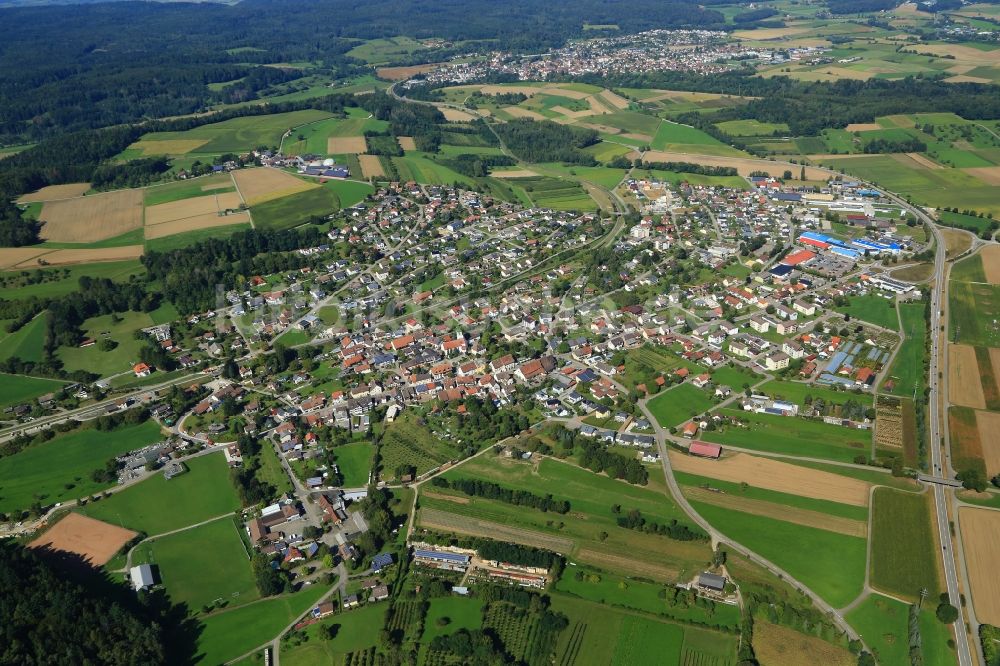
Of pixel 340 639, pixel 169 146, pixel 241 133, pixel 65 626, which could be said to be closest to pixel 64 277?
pixel 169 146

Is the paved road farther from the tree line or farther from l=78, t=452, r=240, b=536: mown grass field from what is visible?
l=78, t=452, r=240, b=536: mown grass field

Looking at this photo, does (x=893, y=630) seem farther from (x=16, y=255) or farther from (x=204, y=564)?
(x=16, y=255)

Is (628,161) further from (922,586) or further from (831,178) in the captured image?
(922,586)

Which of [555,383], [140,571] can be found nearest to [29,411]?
[140,571]

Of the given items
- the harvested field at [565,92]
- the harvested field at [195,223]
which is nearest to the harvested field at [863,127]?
the harvested field at [565,92]

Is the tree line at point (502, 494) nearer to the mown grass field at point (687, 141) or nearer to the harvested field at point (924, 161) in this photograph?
the mown grass field at point (687, 141)
